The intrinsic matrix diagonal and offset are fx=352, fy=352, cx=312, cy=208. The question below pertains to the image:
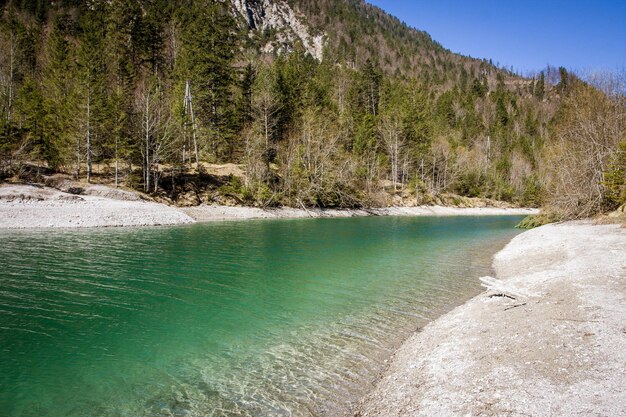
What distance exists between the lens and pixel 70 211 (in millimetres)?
32812

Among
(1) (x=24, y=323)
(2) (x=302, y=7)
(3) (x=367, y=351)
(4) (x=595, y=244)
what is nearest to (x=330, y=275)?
(3) (x=367, y=351)

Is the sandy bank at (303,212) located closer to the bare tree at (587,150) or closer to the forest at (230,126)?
the forest at (230,126)

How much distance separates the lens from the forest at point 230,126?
33.5 meters

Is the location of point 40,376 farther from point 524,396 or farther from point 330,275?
point 330,275

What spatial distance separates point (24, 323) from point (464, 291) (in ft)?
50.3

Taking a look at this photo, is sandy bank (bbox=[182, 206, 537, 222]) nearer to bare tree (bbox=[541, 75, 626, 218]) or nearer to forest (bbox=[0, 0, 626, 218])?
forest (bbox=[0, 0, 626, 218])

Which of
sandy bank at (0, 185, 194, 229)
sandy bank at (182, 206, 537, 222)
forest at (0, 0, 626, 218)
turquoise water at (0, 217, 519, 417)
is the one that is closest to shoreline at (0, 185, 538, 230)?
sandy bank at (0, 185, 194, 229)

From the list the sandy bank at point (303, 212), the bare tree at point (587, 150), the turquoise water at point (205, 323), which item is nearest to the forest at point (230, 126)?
the bare tree at point (587, 150)

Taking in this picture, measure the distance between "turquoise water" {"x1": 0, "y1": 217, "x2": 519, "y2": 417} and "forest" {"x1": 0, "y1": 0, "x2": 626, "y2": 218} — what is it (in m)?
21.0

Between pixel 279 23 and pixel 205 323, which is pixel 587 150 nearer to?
pixel 205 323

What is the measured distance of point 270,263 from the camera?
19.7 meters

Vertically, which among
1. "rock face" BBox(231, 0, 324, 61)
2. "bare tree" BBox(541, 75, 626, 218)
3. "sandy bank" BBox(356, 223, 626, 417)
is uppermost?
"rock face" BBox(231, 0, 324, 61)

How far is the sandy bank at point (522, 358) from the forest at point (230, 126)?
22388 mm

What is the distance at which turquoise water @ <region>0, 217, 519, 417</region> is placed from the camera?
6898 mm
